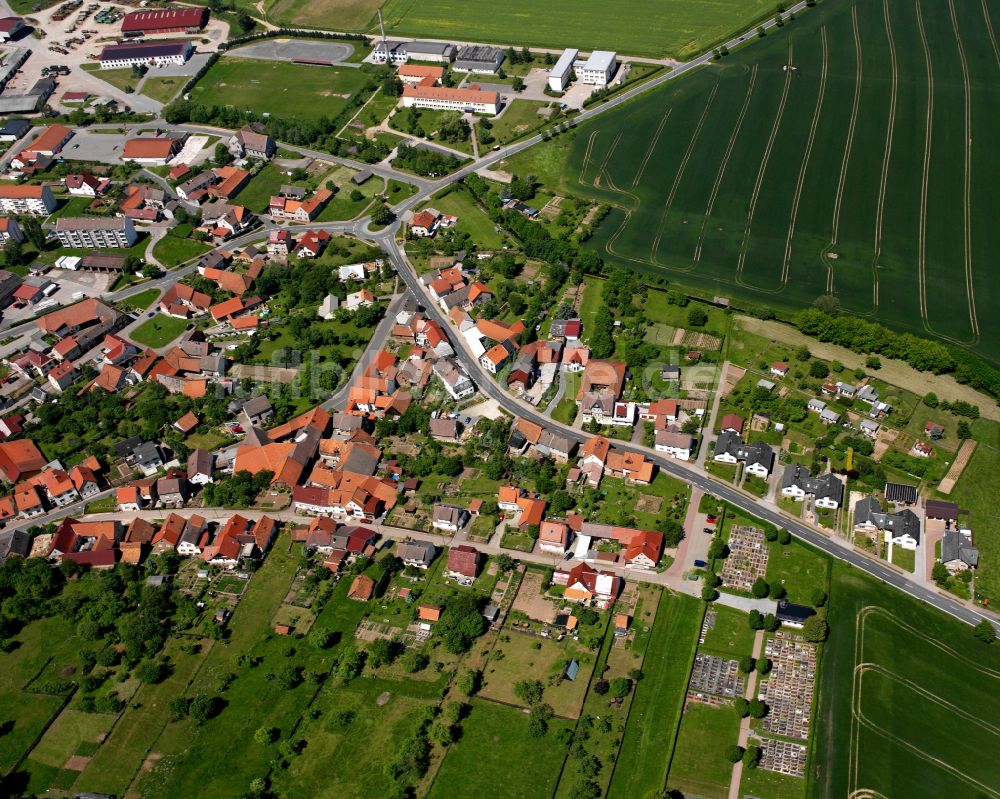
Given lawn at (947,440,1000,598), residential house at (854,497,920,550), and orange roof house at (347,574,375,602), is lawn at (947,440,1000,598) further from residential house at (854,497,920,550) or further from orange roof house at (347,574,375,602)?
orange roof house at (347,574,375,602)

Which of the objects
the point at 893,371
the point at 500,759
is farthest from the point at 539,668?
the point at 893,371

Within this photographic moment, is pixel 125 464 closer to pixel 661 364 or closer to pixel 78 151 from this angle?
pixel 661 364

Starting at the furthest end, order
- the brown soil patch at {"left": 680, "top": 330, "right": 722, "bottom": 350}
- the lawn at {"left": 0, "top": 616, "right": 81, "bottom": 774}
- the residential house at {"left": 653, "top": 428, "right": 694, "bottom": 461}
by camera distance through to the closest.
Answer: the brown soil patch at {"left": 680, "top": 330, "right": 722, "bottom": 350} → the residential house at {"left": 653, "top": 428, "right": 694, "bottom": 461} → the lawn at {"left": 0, "top": 616, "right": 81, "bottom": 774}

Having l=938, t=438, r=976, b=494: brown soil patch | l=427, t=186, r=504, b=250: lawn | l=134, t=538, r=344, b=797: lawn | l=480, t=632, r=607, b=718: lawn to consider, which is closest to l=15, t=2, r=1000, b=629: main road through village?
l=427, t=186, r=504, b=250: lawn

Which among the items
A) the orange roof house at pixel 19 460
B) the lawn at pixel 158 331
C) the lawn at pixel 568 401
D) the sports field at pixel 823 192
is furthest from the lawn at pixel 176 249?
the lawn at pixel 568 401

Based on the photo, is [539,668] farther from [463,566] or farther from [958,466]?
[958,466]

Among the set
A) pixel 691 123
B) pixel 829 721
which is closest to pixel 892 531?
pixel 829 721
